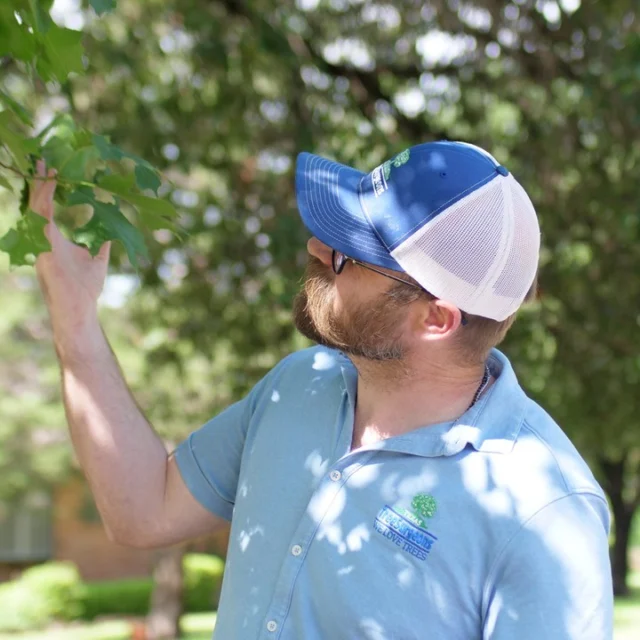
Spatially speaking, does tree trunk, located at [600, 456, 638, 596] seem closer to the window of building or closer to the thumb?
the window of building

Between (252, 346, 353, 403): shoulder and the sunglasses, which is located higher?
the sunglasses

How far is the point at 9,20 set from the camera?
204cm

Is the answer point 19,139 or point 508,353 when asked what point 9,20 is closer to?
point 19,139

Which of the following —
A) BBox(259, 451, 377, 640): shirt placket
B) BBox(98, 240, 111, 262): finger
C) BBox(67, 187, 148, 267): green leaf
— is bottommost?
BBox(259, 451, 377, 640): shirt placket

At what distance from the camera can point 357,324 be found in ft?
7.27

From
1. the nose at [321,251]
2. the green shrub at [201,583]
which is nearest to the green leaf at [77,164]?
the nose at [321,251]

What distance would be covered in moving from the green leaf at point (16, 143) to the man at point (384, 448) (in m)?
0.10

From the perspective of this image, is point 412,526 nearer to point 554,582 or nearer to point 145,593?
point 554,582

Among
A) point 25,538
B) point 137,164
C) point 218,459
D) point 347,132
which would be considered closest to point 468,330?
point 218,459

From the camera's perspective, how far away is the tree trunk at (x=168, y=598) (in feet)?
62.3

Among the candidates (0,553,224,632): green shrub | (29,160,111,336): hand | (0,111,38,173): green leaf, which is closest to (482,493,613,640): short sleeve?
(29,160,111,336): hand

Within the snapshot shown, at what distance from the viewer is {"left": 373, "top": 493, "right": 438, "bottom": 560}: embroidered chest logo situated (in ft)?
6.57

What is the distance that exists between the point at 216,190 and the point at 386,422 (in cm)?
680

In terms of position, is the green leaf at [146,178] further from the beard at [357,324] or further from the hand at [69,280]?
the beard at [357,324]
